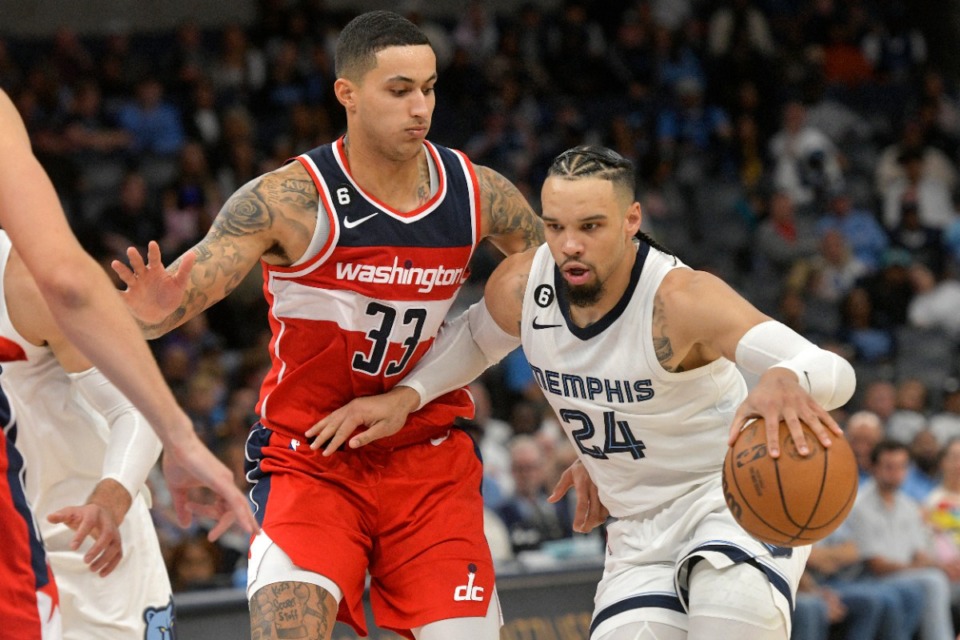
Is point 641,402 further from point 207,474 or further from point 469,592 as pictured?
point 207,474

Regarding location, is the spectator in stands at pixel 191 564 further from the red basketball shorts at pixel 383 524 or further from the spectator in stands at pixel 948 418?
the spectator in stands at pixel 948 418

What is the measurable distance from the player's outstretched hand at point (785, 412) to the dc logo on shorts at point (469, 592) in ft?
3.89

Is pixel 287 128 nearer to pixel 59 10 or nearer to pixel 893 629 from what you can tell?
pixel 59 10

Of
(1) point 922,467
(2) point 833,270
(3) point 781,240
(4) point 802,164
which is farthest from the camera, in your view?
(4) point 802,164

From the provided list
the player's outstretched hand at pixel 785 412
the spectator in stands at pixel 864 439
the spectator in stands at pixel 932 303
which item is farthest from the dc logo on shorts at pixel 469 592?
the spectator in stands at pixel 932 303

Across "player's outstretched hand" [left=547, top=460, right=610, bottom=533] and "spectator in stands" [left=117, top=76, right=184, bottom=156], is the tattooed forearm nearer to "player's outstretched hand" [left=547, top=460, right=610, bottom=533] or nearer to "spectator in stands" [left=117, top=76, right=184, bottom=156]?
"player's outstretched hand" [left=547, top=460, right=610, bottom=533]

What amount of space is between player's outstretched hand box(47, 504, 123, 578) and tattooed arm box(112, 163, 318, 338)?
780 millimetres

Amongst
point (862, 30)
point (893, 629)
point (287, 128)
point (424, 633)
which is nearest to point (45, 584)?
point (424, 633)

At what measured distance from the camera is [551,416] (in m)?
11.1

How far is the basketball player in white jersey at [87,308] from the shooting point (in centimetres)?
251

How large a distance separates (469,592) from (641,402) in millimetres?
862

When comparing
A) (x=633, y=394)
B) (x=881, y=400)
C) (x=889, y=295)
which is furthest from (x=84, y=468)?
(x=889, y=295)

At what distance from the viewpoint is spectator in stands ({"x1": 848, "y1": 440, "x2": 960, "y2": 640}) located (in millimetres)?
9125

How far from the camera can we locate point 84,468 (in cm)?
447
